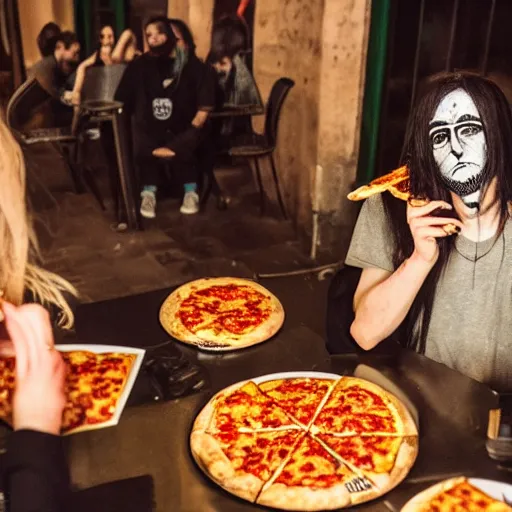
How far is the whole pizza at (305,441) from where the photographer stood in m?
1.41

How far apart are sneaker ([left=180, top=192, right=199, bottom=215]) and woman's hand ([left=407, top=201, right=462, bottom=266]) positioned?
4.62 meters

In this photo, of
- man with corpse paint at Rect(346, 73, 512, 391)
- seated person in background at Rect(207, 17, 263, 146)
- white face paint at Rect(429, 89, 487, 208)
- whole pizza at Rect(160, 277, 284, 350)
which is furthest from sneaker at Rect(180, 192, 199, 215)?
white face paint at Rect(429, 89, 487, 208)

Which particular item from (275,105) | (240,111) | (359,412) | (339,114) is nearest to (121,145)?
(240,111)

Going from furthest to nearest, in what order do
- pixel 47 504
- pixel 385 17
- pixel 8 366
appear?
pixel 385 17 < pixel 8 366 < pixel 47 504

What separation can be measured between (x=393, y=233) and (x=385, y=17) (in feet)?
9.82

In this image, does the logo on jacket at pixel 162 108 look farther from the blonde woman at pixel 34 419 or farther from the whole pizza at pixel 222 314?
the blonde woman at pixel 34 419

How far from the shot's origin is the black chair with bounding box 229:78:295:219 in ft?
18.4

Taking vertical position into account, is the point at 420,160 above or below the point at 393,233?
above

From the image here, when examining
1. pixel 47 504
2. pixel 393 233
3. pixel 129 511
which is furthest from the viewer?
pixel 393 233

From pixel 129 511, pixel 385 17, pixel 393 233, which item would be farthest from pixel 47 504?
pixel 385 17

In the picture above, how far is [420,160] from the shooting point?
1913 mm

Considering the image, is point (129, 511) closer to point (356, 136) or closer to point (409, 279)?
point (409, 279)

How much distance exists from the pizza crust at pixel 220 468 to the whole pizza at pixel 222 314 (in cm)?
42

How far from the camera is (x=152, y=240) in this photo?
5.73 meters
